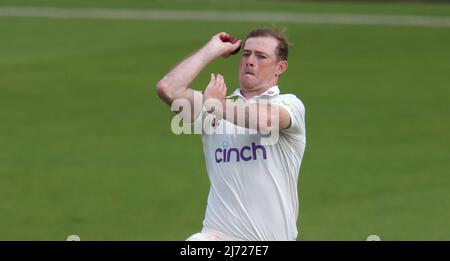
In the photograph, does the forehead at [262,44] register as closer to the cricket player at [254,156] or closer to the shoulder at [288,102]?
the cricket player at [254,156]

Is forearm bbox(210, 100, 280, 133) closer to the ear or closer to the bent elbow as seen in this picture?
the bent elbow

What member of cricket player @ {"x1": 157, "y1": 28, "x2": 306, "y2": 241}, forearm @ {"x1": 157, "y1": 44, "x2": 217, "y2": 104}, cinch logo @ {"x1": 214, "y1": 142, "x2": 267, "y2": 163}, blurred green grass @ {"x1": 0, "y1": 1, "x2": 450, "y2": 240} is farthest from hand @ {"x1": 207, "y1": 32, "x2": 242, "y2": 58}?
blurred green grass @ {"x1": 0, "y1": 1, "x2": 450, "y2": 240}

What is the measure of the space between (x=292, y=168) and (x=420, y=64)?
67.5 ft

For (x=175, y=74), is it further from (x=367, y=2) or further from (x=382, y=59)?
(x=367, y=2)

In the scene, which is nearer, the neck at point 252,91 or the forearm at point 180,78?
the forearm at point 180,78

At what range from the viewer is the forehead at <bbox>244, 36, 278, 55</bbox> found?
10883mm

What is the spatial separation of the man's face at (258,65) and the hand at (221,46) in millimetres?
226

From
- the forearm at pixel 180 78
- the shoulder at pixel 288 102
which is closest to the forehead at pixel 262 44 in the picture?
the shoulder at pixel 288 102

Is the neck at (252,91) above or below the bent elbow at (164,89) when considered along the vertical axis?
above

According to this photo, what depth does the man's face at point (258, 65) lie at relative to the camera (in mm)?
10828

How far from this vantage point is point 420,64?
102 feet

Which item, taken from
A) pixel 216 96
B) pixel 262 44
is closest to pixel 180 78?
pixel 216 96

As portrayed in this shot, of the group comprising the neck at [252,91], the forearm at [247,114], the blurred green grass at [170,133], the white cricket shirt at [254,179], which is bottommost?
the white cricket shirt at [254,179]
